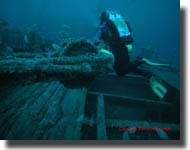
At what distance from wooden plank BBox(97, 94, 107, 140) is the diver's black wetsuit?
0.60ft

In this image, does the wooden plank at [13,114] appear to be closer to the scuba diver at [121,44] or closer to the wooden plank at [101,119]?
the wooden plank at [101,119]

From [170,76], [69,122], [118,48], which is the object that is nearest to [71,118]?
[69,122]

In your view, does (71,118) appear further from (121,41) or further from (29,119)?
(121,41)

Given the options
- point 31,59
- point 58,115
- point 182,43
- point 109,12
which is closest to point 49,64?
point 31,59

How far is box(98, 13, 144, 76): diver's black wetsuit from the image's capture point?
1341 mm

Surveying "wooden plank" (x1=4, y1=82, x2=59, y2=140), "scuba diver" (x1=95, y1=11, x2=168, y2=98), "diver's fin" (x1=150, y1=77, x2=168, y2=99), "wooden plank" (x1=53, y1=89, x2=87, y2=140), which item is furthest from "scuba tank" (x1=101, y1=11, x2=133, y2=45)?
"wooden plank" (x1=4, y1=82, x2=59, y2=140)

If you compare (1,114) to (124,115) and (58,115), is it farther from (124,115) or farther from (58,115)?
(124,115)

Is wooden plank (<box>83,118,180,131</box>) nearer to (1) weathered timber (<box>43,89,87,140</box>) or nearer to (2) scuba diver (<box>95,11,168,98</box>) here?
(1) weathered timber (<box>43,89,87,140</box>)

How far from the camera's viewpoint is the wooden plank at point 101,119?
126 centimetres

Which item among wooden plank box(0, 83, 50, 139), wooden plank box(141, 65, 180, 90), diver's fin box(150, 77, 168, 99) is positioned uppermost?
wooden plank box(141, 65, 180, 90)

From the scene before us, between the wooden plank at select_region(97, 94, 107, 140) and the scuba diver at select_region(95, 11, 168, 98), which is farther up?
the scuba diver at select_region(95, 11, 168, 98)

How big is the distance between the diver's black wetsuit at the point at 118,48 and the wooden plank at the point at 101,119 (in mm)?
184

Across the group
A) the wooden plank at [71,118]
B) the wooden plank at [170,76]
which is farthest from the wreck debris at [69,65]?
the wooden plank at [170,76]

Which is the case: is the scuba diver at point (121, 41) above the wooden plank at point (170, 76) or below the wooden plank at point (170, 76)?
above
